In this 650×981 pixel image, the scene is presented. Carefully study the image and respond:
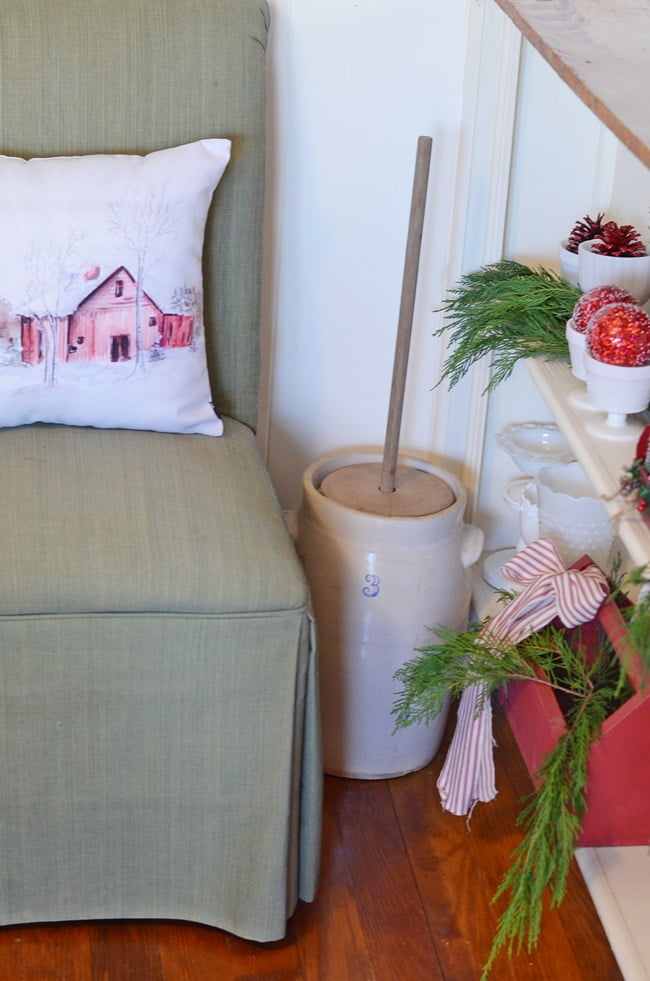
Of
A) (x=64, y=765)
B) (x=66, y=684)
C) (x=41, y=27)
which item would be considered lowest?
(x=64, y=765)

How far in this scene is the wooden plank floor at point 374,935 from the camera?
1333mm

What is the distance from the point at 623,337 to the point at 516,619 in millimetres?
352

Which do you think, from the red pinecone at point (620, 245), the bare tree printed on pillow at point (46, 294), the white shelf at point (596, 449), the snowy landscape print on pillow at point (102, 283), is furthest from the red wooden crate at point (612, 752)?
the bare tree printed on pillow at point (46, 294)

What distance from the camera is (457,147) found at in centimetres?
171

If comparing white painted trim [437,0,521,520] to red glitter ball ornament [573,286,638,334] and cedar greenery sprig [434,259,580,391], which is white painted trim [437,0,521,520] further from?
red glitter ball ornament [573,286,638,334]

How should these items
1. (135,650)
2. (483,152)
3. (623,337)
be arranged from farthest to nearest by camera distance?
(483,152), (135,650), (623,337)

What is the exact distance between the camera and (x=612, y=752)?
1.15m

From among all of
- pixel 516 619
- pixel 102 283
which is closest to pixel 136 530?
pixel 102 283

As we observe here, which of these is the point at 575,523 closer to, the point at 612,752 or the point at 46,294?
the point at 612,752

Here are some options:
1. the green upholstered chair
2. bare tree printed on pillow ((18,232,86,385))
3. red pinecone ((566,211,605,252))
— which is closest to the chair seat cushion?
the green upholstered chair

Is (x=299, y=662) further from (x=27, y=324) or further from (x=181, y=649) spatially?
(x=27, y=324)

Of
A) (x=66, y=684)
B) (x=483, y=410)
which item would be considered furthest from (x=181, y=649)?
(x=483, y=410)

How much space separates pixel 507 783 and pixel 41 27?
1189 mm

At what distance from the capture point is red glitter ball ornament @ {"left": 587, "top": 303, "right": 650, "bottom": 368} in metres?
1.12
